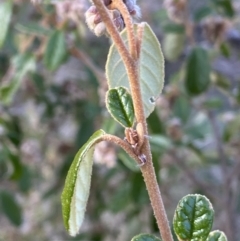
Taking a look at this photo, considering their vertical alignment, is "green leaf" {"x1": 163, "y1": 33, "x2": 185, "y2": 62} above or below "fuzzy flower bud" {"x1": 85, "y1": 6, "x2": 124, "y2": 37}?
below

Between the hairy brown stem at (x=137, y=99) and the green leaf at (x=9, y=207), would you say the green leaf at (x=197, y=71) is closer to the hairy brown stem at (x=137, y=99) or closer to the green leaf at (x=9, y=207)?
the green leaf at (x=9, y=207)

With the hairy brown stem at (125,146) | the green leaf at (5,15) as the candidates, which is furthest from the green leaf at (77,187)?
the green leaf at (5,15)

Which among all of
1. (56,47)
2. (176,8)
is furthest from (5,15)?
(176,8)

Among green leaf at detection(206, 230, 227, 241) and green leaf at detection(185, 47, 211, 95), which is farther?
green leaf at detection(185, 47, 211, 95)

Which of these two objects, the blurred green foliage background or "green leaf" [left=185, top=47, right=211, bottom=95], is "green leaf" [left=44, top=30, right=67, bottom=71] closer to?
the blurred green foliage background

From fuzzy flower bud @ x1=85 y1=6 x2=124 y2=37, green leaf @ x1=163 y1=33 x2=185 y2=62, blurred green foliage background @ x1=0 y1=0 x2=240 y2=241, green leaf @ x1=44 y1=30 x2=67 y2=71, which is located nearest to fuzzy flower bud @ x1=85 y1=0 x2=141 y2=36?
fuzzy flower bud @ x1=85 y1=6 x2=124 y2=37

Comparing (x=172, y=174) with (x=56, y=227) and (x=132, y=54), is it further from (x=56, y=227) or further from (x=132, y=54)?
(x=132, y=54)
